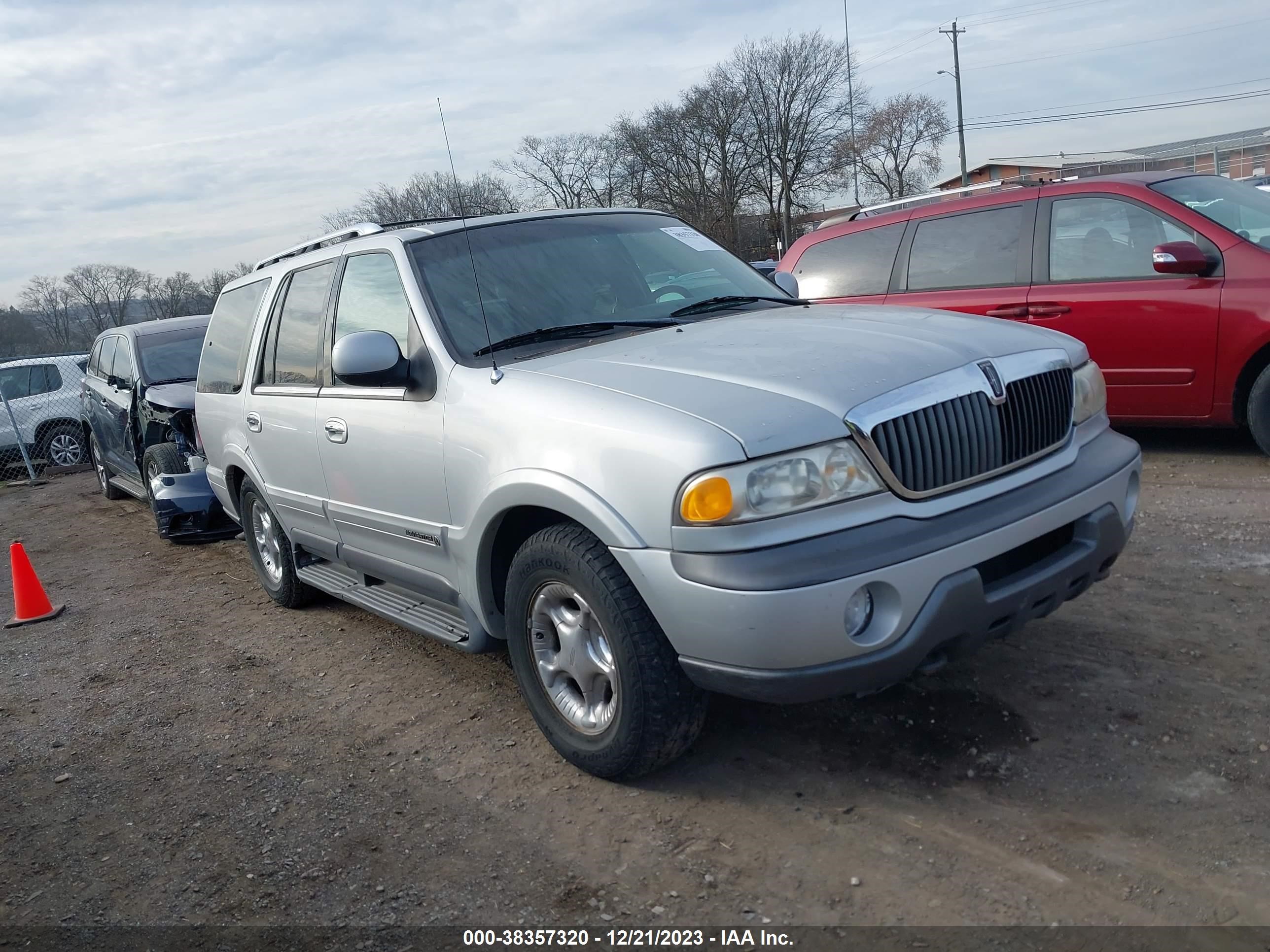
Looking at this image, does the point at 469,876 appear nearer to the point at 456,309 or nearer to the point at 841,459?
the point at 841,459

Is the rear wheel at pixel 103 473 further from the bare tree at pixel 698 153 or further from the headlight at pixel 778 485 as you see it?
the bare tree at pixel 698 153

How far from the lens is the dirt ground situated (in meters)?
2.68

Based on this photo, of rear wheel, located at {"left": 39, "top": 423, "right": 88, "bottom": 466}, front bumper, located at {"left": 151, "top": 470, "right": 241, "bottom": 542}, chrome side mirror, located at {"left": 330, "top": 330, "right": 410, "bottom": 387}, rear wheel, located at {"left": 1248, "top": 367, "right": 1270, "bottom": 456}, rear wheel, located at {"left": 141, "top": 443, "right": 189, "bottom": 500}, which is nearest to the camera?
chrome side mirror, located at {"left": 330, "top": 330, "right": 410, "bottom": 387}

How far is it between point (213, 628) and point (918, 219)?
5617 millimetres

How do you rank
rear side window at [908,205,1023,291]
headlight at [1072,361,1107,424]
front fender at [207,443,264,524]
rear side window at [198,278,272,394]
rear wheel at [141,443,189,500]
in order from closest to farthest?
headlight at [1072,361,1107,424]
front fender at [207,443,264,524]
rear side window at [198,278,272,394]
rear side window at [908,205,1023,291]
rear wheel at [141,443,189,500]

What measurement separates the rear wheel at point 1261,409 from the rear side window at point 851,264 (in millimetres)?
2570

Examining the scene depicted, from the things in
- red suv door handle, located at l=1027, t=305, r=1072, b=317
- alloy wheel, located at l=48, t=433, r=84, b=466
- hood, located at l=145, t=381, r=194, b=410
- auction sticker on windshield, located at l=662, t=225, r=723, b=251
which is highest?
auction sticker on windshield, located at l=662, t=225, r=723, b=251

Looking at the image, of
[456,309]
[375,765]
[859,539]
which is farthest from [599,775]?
[456,309]

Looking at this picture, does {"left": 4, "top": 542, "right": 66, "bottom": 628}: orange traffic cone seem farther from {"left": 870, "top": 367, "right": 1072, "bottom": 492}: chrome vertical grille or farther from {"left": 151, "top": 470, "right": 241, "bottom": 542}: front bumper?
{"left": 870, "top": 367, "right": 1072, "bottom": 492}: chrome vertical grille

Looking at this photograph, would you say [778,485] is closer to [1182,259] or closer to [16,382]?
[1182,259]

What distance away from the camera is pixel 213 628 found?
5785mm

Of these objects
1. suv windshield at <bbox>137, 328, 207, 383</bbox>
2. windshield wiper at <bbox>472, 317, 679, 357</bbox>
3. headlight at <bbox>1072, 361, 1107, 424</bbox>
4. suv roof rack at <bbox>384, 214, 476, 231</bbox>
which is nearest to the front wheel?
windshield wiper at <bbox>472, 317, 679, 357</bbox>

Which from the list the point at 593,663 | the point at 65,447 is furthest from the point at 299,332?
the point at 65,447

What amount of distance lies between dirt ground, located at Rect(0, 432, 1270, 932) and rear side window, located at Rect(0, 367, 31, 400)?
437 inches
